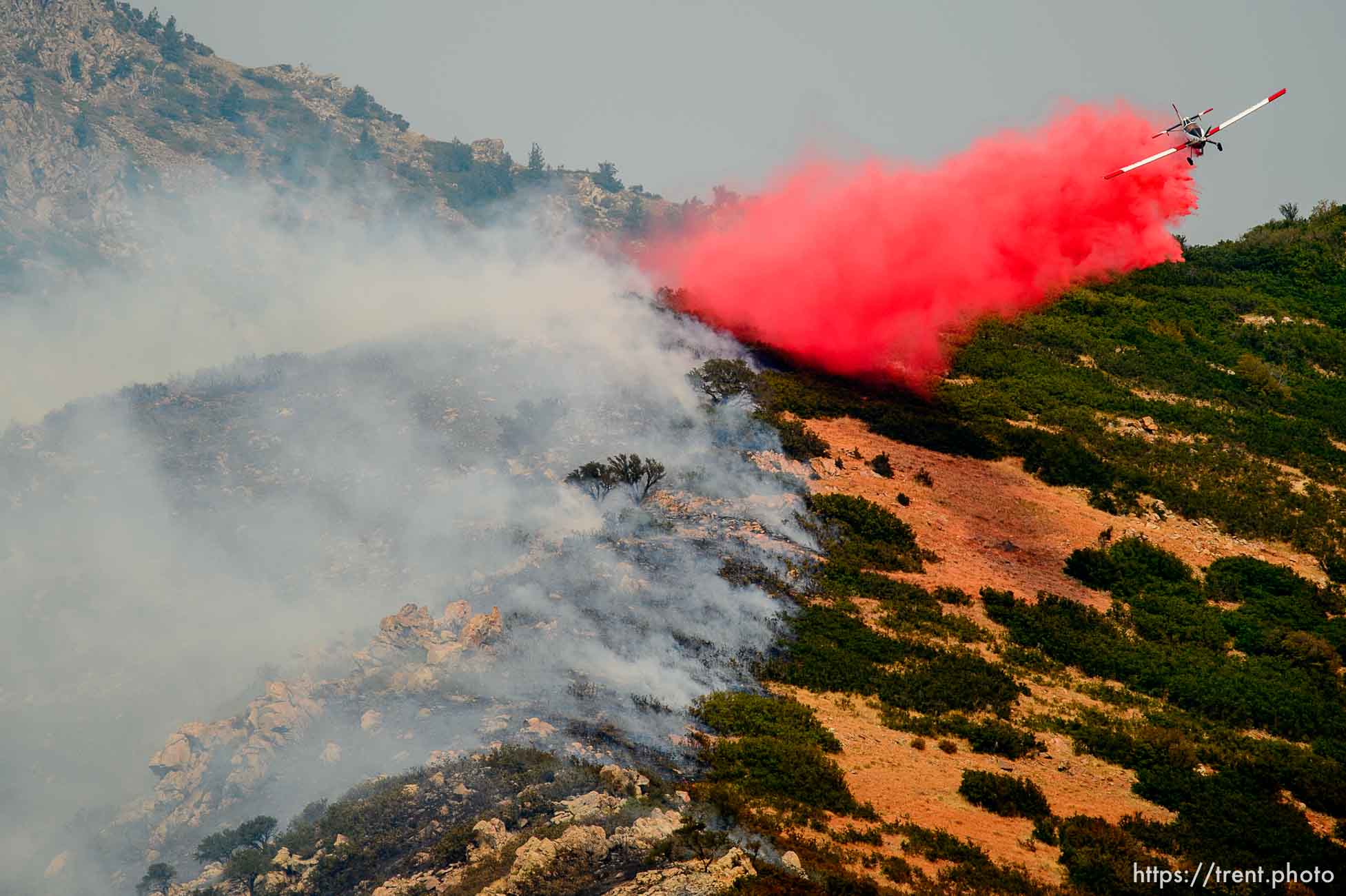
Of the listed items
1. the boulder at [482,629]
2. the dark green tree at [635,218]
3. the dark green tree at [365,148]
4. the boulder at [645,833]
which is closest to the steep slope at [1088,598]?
the boulder at [645,833]

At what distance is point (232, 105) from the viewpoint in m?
157

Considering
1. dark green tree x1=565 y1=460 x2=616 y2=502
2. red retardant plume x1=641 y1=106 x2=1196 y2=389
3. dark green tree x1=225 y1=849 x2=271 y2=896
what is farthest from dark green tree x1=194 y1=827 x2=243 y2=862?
red retardant plume x1=641 y1=106 x2=1196 y2=389

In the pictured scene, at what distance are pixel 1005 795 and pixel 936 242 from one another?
35.1 metres

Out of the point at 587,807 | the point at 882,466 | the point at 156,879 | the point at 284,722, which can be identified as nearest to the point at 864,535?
the point at 882,466

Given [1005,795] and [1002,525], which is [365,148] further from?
[1005,795]

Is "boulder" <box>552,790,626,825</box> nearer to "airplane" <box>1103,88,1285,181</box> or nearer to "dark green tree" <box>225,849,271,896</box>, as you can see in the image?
"dark green tree" <box>225,849,271,896</box>

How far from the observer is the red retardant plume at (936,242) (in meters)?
56.2

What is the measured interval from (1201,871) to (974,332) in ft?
137

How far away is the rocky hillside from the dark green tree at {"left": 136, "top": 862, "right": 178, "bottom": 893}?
89.9 m

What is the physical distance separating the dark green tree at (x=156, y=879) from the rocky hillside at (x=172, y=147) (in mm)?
89919

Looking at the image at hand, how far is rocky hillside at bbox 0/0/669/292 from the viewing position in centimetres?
12162

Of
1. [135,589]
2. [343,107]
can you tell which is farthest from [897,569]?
[343,107]

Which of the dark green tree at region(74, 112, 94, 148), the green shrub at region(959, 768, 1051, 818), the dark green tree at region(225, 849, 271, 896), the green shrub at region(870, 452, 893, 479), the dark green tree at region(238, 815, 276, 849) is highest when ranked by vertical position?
the dark green tree at region(74, 112, 94, 148)

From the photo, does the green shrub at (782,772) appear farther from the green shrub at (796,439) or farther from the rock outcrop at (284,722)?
the green shrub at (796,439)
